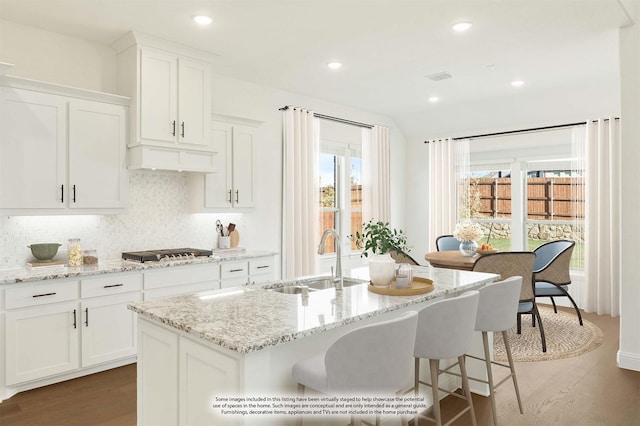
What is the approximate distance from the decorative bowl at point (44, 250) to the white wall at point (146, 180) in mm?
144

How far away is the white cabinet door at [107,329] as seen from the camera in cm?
352

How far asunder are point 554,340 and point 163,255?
3890 mm

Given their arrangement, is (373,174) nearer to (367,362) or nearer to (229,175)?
(229,175)

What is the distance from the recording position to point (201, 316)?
2.01m

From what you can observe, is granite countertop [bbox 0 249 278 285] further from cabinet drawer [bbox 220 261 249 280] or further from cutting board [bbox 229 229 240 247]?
cutting board [bbox 229 229 240 247]

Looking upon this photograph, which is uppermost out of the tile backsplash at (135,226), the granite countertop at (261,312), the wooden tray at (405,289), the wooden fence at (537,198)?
the wooden fence at (537,198)

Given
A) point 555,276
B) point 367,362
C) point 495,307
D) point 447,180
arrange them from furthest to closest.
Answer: point 447,180, point 555,276, point 495,307, point 367,362

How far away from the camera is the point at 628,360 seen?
12.3 ft

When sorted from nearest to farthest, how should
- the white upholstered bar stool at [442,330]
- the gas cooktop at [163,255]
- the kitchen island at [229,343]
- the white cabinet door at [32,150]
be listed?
the kitchen island at [229,343]
the white upholstered bar stool at [442,330]
the white cabinet door at [32,150]
the gas cooktop at [163,255]

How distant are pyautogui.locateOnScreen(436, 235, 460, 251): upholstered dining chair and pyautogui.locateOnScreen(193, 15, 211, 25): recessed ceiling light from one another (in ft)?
13.7

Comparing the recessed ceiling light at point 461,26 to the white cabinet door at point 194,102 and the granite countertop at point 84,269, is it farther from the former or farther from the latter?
the granite countertop at point 84,269

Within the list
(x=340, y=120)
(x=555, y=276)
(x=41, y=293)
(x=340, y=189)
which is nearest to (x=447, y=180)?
(x=340, y=189)

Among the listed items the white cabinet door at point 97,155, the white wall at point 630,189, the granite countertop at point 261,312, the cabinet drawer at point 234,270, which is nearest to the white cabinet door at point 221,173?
the cabinet drawer at point 234,270

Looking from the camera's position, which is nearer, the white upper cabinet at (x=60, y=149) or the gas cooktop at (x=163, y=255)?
the white upper cabinet at (x=60, y=149)
